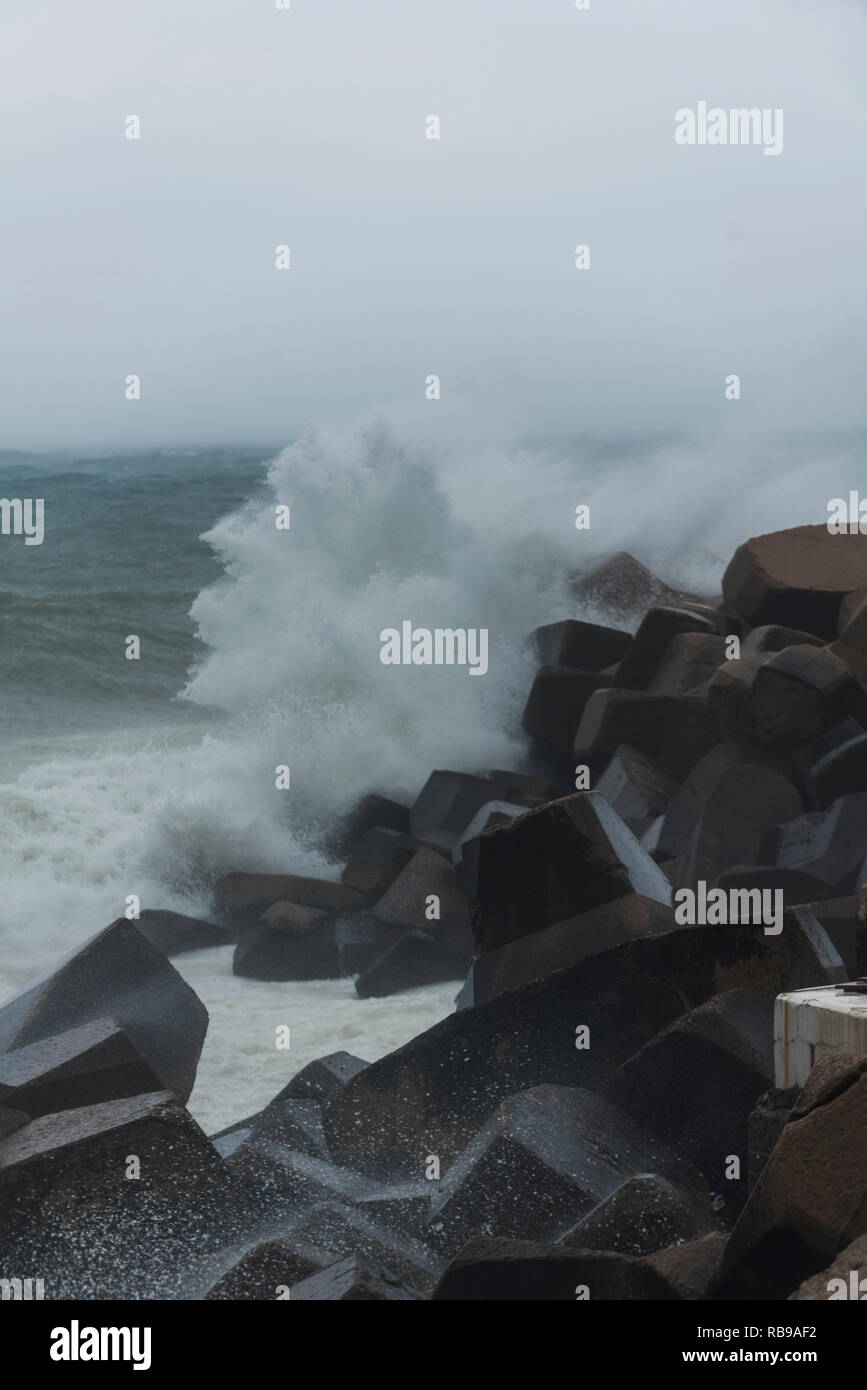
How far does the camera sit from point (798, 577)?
8.65 m

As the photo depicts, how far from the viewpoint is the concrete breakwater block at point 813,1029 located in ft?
9.39

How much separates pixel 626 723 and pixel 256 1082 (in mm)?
3426

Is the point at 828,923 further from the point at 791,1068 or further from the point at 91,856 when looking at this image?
the point at 91,856

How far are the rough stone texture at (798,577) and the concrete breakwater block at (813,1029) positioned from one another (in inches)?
223

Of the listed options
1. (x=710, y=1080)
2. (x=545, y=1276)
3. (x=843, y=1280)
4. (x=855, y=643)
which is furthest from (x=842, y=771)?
(x=843, y=1280)

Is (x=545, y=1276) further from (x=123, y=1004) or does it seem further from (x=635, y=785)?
(x=635, y=785)

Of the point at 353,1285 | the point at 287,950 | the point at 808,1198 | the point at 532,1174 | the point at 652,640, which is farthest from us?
the point at 652,640

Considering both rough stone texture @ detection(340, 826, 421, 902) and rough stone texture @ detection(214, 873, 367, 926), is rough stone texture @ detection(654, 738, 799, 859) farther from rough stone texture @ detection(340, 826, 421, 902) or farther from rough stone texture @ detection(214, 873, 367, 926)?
rough stone texture @ detection(214, 873, 367, 926)

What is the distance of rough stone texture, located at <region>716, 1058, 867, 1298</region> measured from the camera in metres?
2.66

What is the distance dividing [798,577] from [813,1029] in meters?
6.02

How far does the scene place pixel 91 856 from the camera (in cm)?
902

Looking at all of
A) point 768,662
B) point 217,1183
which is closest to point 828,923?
point 768,662

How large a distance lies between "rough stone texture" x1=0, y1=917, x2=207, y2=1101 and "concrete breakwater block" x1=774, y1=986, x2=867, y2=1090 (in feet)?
7.00

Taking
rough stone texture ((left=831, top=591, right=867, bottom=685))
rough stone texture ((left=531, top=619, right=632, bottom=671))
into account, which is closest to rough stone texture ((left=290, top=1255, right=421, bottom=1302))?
rough stone texture ((left=831, top=591, right=867, bottom=685))
